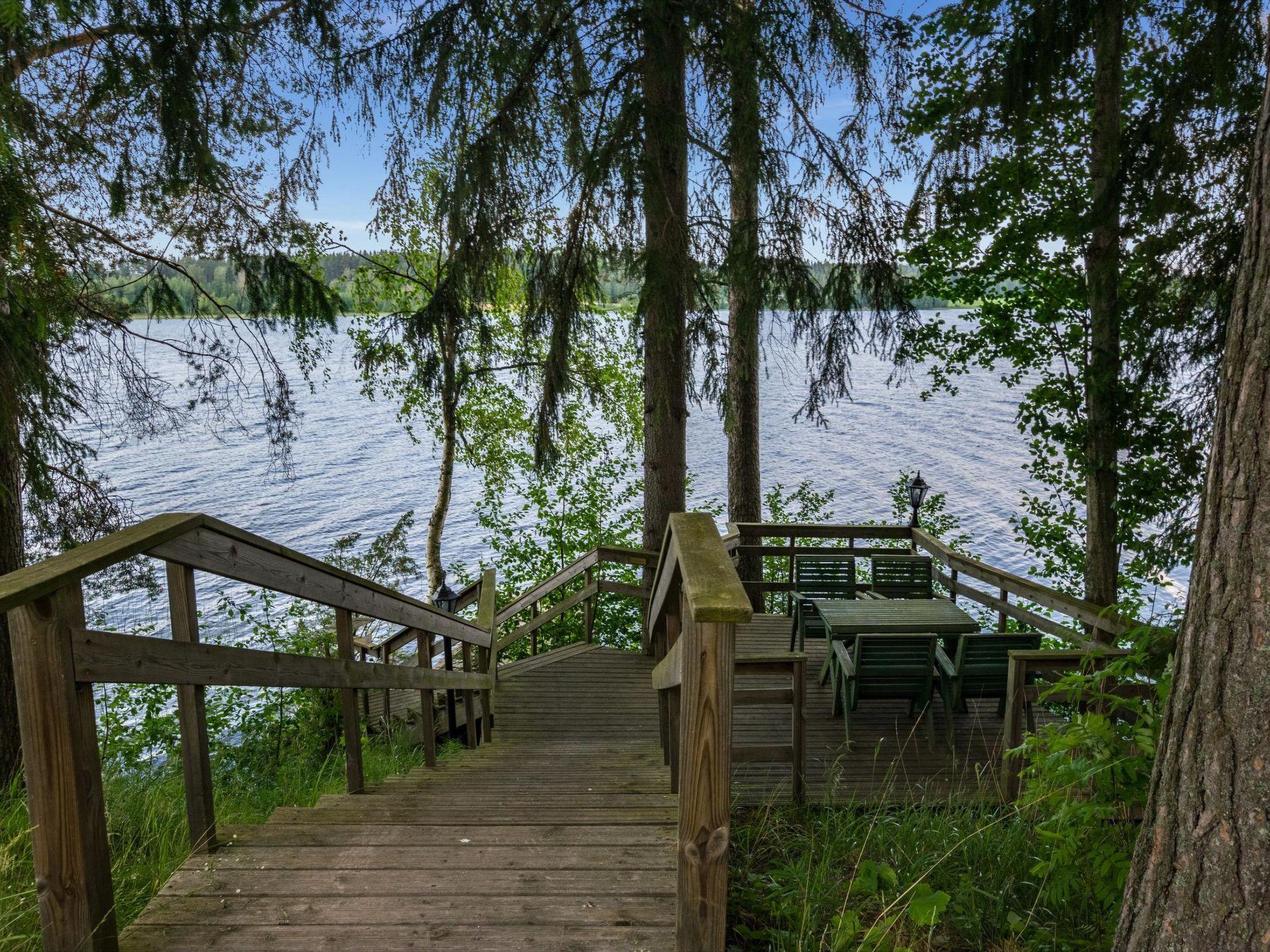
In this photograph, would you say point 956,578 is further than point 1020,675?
Yes

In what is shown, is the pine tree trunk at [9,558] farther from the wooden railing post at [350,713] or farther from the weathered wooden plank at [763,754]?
the weathered wooden plank at [763,754]

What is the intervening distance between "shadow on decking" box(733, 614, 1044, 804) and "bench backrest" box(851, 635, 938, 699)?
325mm

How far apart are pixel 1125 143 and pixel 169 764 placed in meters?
8.15

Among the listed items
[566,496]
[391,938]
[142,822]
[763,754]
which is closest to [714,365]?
[763,754]

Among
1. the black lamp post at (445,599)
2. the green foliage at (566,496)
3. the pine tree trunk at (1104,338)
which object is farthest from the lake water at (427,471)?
the black lamp post at (445,599)

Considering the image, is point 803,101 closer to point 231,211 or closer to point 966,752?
point 231,211

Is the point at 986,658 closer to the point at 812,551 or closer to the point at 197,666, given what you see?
the point at 812,551

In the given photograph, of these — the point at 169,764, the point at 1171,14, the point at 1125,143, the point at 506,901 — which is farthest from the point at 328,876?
the point at 1171,14

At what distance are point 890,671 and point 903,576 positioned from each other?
10.1 ft

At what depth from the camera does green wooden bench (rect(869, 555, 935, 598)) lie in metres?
8.68

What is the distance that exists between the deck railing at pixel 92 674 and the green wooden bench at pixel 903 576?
7000 millimetres

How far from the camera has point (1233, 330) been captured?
1685 millimetres

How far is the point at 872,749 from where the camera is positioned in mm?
5848

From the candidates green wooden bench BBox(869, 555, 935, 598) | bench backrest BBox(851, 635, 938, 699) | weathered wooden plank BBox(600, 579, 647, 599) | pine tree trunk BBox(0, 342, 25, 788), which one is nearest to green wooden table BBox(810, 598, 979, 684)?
bench backrest BBox(851, 635, 938, 699)
